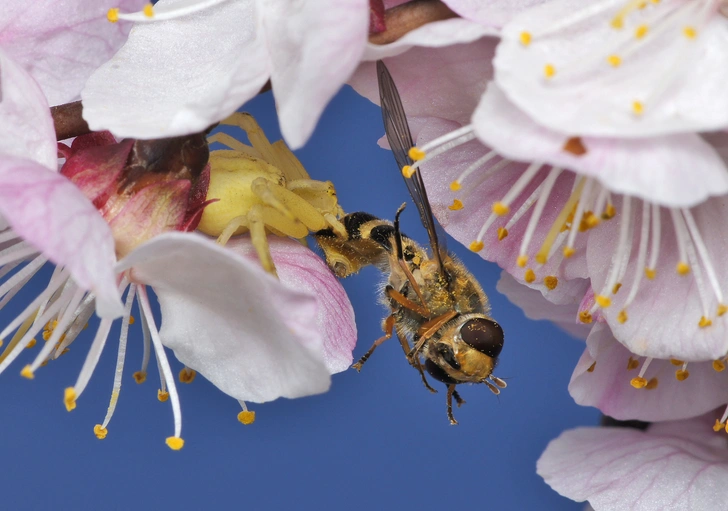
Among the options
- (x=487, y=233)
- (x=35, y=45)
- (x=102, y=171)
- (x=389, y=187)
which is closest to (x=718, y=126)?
(x=487, y=233)

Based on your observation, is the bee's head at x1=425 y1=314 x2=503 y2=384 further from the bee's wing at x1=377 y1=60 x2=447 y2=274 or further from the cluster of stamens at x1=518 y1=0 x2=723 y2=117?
the cluster of stamens at x1=518 y1=0 x2=723 y2=117

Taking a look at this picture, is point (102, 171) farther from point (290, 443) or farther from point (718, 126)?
point (290, 443)

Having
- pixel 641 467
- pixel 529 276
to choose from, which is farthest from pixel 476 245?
pixel 641 467

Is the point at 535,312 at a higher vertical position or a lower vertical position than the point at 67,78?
lower

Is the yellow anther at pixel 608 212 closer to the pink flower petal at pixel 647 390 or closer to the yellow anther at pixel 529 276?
the yellow anther at pixel 529 276

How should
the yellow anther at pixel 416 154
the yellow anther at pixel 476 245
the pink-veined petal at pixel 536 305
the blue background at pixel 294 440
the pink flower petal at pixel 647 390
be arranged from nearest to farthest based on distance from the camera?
the yellow anther at pixel 416 154 → the yellow anther at pixel 476 245 → the pink flower petal at pixel 647 390 → the pink-veined petal at pixel 536 305 → the blue background at pixel 294 440

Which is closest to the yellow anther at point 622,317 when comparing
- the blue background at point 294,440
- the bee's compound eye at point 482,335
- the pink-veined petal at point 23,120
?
the bee's compound eye at point 482,335

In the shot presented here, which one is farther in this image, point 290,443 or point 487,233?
point 290,443
